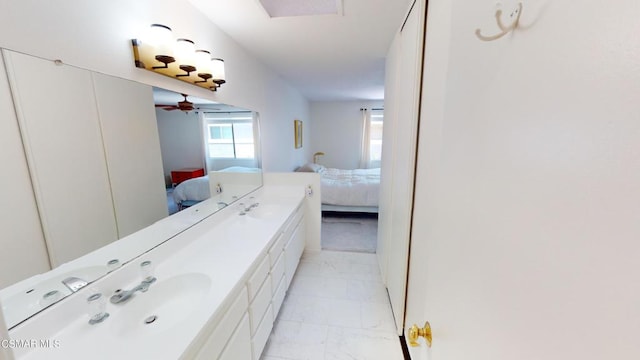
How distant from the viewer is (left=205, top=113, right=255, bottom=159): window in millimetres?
Result: 1991

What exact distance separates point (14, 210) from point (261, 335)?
1283 millimetres

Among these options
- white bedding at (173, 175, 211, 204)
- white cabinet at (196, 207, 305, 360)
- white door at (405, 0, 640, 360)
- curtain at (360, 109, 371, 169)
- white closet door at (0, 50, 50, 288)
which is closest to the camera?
white door at (405, 0, 640, 360)

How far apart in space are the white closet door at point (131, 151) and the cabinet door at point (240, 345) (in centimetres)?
71

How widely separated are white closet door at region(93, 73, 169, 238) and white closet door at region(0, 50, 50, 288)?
29 centimetres

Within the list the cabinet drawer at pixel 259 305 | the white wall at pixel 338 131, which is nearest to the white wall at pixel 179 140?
the cabinet drawer at pixel 259 305

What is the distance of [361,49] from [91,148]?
2263mm

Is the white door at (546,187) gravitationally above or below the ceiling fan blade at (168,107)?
below

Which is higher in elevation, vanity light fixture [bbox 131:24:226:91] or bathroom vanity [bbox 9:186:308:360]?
vanity light fixture [bbox 131:24:226:91]

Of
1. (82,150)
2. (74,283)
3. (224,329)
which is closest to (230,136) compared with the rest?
(82,150)

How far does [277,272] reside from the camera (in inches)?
72.9

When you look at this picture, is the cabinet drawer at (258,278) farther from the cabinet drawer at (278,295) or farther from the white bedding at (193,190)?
the white bedding at (193,190)

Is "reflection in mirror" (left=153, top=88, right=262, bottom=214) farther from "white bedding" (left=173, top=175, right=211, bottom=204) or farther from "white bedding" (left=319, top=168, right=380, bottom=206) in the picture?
"white bedding" (left=319, top=168, right=380, bottom=206)

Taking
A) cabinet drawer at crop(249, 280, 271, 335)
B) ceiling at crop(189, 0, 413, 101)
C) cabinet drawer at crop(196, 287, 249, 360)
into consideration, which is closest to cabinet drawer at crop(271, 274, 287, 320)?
cabinet drawer at crop(249, 280, 271, 335)

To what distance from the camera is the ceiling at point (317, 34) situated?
1.68 meters
